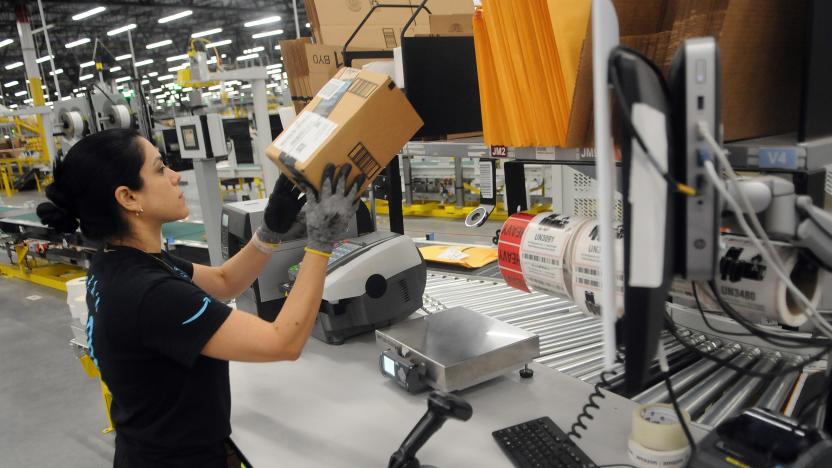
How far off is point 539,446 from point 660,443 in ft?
0.82

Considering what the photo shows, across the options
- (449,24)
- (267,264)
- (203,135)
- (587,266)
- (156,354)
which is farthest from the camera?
(203,135)

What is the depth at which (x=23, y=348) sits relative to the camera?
4.55 metres

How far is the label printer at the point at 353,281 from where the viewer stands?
1842 millimetres

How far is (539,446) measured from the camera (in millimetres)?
1239

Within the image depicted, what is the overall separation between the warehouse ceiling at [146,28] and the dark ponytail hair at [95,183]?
1368 centimetres

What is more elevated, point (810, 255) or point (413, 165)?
point (810, 255)

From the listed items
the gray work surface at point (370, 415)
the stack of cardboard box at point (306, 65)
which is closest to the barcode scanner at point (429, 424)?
the gray work surface at point (370, 415)

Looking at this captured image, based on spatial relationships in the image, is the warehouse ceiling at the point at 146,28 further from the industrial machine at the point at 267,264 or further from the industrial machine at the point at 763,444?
the industrial machine at the point at 763,444

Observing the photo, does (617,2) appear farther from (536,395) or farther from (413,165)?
(413,165)

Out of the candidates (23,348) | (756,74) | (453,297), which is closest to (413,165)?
(23,348)

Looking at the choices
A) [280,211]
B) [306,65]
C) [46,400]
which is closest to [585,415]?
[280,211]

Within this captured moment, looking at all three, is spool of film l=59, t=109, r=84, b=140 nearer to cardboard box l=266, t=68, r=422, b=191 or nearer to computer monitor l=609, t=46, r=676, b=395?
cardboard box l=266, t=68, r=422, b=191

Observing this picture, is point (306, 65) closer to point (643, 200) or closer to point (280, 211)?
point (280, 211)

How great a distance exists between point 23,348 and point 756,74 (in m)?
5.32
